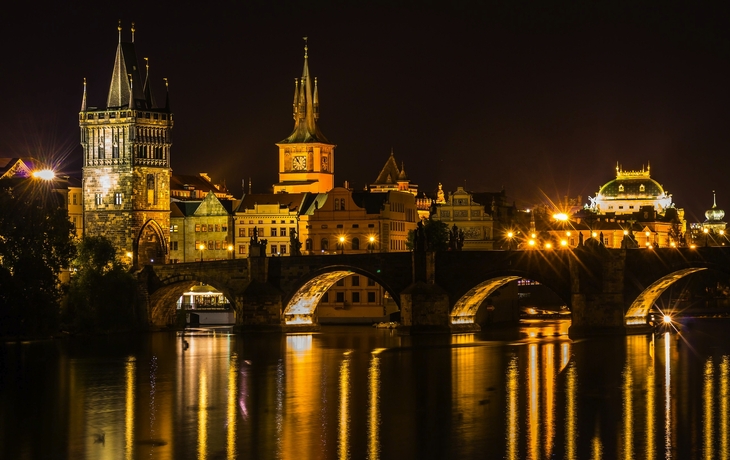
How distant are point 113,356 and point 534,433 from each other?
39213 millimetres

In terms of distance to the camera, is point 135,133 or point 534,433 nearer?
point 534,433

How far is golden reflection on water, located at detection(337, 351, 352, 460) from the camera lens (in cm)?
5566

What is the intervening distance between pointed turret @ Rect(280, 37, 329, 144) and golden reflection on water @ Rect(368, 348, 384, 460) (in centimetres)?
8432

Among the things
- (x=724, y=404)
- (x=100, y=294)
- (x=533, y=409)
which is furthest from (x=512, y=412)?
(x=100, y=294)

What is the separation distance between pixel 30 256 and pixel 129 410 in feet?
125

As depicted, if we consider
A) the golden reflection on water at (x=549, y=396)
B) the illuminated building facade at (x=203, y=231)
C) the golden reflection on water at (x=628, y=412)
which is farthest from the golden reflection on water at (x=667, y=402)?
the illuminated building facade at (x=203, y=231)

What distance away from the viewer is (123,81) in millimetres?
132875

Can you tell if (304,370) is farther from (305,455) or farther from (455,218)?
(455,218)

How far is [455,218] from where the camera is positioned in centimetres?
14575

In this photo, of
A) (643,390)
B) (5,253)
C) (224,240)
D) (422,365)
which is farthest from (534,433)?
(224,240)

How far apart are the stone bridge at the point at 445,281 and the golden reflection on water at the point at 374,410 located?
41.1ft

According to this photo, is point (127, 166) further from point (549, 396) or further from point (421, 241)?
point (549, 396)

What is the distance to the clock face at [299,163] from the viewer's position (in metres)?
171

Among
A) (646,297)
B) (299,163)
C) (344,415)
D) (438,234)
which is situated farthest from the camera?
(299,163)
